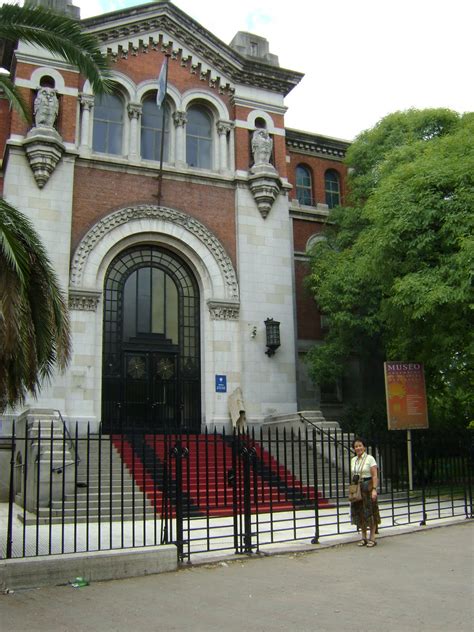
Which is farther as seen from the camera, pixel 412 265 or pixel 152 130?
pixel 152 130

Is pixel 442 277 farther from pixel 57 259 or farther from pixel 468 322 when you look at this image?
pixel 57 259

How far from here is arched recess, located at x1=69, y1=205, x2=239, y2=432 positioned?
2069 cm

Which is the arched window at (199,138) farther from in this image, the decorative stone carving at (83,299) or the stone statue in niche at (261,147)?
Result: the decorative stone carving at (83,299)

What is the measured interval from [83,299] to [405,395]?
33.5 feet

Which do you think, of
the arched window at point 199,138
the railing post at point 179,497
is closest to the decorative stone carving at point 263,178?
the arched window at point 199,138

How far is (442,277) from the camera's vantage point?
55.0ft

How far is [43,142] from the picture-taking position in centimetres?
2078

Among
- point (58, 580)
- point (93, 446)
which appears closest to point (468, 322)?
point (93, 446)

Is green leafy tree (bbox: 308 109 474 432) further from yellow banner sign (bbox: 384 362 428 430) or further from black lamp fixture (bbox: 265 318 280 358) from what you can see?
black lamp fixture (bbox: 265 318 280 358)

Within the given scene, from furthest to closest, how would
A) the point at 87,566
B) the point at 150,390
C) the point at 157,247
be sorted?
the point at 157,247
the point at 150,390
the point at 87,566

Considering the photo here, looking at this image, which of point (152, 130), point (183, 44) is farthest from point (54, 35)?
point (183, 44)

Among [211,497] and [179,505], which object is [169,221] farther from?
[179,505]

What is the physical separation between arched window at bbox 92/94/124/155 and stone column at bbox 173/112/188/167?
1978 millimetres

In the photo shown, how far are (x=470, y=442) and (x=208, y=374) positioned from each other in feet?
31.5
